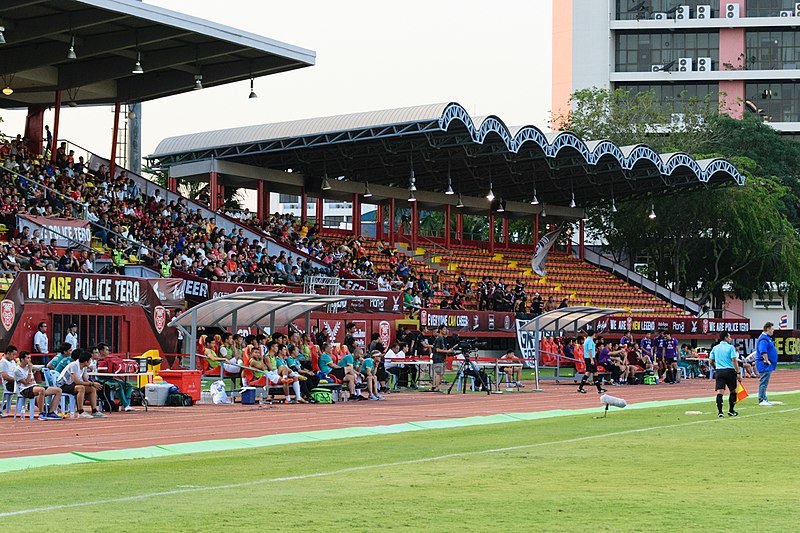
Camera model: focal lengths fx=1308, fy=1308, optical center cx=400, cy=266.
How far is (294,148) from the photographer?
161ft

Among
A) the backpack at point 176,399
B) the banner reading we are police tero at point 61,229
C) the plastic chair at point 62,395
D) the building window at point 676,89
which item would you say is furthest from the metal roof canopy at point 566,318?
the building window at point 676,89

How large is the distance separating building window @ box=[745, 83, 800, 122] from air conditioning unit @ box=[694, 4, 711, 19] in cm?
639

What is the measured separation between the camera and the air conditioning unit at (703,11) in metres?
91.1

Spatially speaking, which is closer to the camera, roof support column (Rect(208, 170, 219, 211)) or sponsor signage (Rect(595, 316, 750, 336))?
roof support column (Rect(208, 170, 219, 211))

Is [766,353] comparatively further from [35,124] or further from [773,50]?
[773,50]

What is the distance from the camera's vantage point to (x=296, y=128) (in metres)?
49.4

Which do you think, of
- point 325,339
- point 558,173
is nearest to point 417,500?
point 325,339

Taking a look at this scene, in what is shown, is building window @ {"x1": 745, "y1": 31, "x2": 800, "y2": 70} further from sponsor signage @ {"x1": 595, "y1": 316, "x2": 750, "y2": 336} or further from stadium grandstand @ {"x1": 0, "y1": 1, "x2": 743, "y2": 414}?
sponsor signage @ {"x1": 595, "y1": 316, "x2": 750, "y2": 336}

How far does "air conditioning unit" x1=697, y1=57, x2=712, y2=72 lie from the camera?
91169mm

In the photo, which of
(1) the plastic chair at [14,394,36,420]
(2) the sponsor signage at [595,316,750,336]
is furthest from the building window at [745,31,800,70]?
(1) the plastic chair at [14,394,36,420]

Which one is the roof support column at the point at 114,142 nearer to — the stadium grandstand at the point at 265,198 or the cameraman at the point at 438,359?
the stadium grandstand at the point at 265,198

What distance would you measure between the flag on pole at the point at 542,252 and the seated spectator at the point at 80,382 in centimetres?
4178

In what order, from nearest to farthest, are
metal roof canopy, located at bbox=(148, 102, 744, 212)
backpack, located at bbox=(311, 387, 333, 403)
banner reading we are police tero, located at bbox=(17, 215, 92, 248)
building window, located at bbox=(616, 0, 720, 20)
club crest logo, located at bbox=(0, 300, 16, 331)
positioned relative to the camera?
1. club crest logo, located at bbox=(0, 300, 16, 331)
2. backpack, located at bbox=(311, 387, 333, 403)
3. banner reading we are police tero, located at bbox=(17, 215, 92, 248)
4. metal roof canopy, located at bbox=(148, 102, 744, 212)
5. building window, located at bbox=(616, 0, 720, 20)

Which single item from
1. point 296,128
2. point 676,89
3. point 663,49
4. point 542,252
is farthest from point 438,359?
point 663,49
